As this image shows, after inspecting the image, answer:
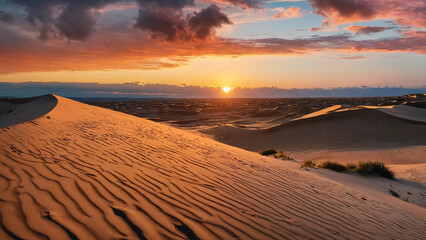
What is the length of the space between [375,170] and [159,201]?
8513 mm

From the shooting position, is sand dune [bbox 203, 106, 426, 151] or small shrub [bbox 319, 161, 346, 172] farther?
sand dune [bbox 203, 106, 426, 151]

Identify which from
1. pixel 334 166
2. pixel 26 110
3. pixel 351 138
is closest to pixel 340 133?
pixel 351 138

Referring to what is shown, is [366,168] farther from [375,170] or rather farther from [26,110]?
[26,110]

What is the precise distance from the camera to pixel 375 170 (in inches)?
367

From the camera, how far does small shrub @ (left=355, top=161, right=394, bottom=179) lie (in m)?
9.09

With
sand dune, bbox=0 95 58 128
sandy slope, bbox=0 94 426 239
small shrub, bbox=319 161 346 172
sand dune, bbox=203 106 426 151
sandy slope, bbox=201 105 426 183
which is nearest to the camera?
sandy slope, bbox=0 94 426 239

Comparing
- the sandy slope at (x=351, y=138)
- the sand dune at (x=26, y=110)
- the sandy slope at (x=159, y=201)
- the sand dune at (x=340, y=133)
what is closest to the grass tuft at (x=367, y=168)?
the sandy slope at (x=351, y=138)

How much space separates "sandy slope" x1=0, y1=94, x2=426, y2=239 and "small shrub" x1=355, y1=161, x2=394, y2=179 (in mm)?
2822

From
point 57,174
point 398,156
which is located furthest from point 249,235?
point 398,156

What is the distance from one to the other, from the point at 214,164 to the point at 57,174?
3.23 meters

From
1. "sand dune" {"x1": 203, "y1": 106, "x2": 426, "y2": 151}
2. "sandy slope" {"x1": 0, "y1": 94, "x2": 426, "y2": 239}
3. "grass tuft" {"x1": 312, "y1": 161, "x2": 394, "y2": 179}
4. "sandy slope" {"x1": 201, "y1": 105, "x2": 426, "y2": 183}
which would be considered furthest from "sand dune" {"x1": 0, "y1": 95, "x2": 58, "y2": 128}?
"sand dune" {"x1": 203, "y1": 106, "x2": 426, "y2": 151}

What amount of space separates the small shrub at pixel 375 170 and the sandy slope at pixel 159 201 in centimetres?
282

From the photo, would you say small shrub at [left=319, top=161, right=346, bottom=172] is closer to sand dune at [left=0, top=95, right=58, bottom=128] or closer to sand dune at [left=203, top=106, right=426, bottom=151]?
sand dune at [left=203, top=106, right=426, bottom=151]

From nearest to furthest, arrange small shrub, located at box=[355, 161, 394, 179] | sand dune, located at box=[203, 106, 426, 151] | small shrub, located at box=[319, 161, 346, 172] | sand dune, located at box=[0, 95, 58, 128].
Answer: small shrub, located at box=[355, 161, 394, 179] → sand dune, located at box=[0, 95, 58, 128] → small shrub, located at box=[319, 161, 346, 172] → sand dune, located at box=[203, 106, 426, 151]
